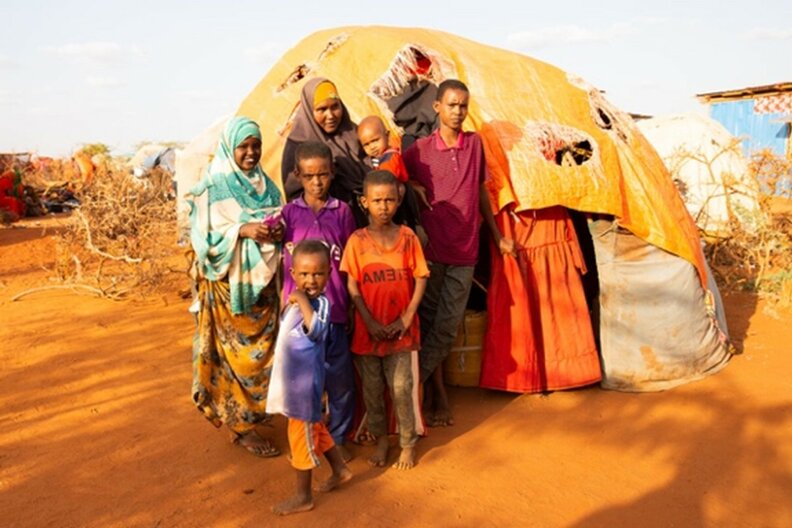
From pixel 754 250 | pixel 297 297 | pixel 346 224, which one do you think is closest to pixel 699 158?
pixel 754 250

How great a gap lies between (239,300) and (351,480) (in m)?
1.06

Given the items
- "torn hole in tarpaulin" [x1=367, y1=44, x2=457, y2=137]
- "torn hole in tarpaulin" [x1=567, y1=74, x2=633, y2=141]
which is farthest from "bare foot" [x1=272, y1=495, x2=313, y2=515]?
"torn hole in tarpaulin" [x1=567, y1=74, x2=633, y2=141]

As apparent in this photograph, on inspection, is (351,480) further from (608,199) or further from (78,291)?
(78,291)

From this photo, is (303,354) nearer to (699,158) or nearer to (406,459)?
(406,459)

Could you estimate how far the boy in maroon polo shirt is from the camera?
11.8 feet

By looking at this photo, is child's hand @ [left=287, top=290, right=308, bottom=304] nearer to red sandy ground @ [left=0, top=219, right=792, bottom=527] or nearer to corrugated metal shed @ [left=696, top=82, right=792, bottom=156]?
red sandy ground @ [left=0, top=219, right=792, bottom=527]

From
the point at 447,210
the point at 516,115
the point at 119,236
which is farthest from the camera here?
the point at 119,236

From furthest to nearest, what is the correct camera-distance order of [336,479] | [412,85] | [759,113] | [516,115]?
[759,113], [412,85], [516,115], [336,479]

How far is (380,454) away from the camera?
3.33m

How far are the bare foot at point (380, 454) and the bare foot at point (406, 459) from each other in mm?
72

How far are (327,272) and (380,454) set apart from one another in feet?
3.61

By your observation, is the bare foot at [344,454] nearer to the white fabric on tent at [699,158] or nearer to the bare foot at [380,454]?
the bare foot at [380,454]

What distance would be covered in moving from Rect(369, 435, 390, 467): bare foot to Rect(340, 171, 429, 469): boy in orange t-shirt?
0.10 m

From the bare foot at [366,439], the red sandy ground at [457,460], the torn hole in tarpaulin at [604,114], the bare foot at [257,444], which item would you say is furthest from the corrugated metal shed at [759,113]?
the bare foot at [257,444]
